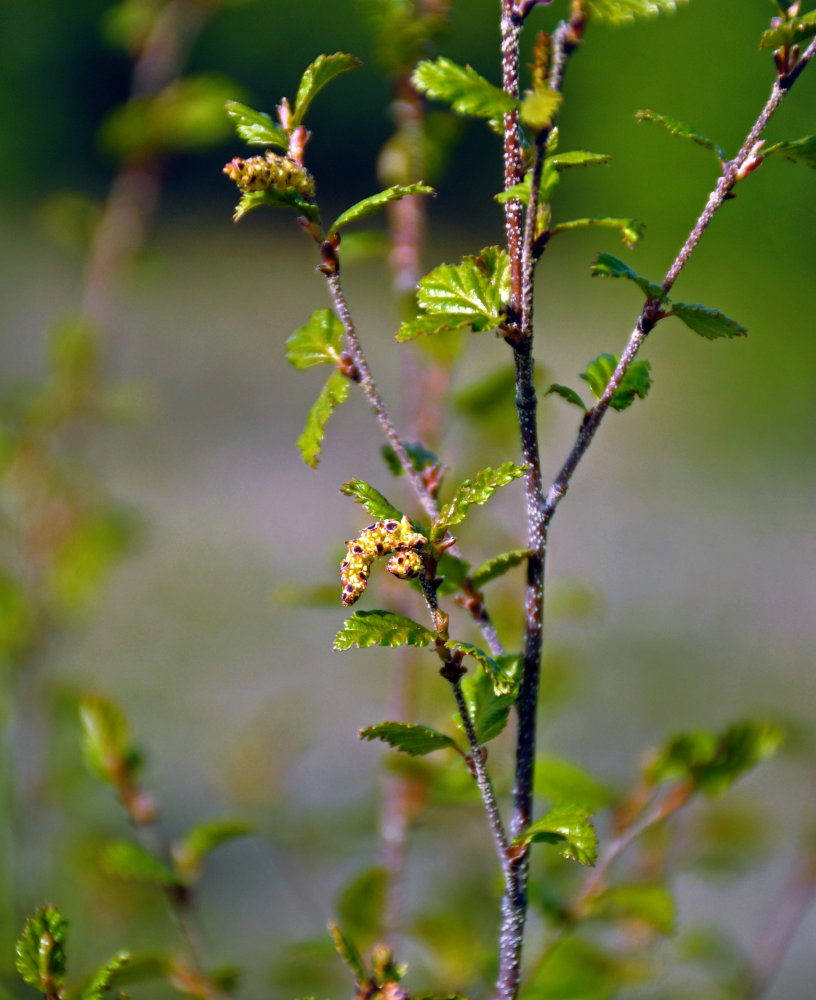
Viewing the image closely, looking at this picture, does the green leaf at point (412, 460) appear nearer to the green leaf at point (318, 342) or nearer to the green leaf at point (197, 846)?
the green leaf at point (318, 342)

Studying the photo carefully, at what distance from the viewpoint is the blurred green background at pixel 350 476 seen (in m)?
0.98

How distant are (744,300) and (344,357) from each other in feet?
13.1

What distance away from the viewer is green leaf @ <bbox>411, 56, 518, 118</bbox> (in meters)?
0.28

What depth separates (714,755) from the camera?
48 centimetres

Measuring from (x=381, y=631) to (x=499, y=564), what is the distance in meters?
0.06

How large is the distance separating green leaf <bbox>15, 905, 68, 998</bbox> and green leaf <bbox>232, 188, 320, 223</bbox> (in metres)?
0.25

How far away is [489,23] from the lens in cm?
487

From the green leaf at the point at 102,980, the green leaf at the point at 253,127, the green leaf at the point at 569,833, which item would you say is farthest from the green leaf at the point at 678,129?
the green leaf at the point at 102,980

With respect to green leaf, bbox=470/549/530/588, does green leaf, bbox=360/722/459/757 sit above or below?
below

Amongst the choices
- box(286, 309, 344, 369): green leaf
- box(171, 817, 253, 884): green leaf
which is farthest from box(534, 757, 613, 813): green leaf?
box(286, 309, 344, 369): green leaf

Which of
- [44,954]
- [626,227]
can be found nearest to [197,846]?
[44,954]

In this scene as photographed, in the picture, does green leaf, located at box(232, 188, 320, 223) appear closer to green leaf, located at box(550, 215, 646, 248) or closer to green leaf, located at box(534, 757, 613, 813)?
green leaf, located at box(550, 215, 646, 248)

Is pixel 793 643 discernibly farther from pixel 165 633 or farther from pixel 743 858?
pixel 743 858

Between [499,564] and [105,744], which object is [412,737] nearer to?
[499,564]
